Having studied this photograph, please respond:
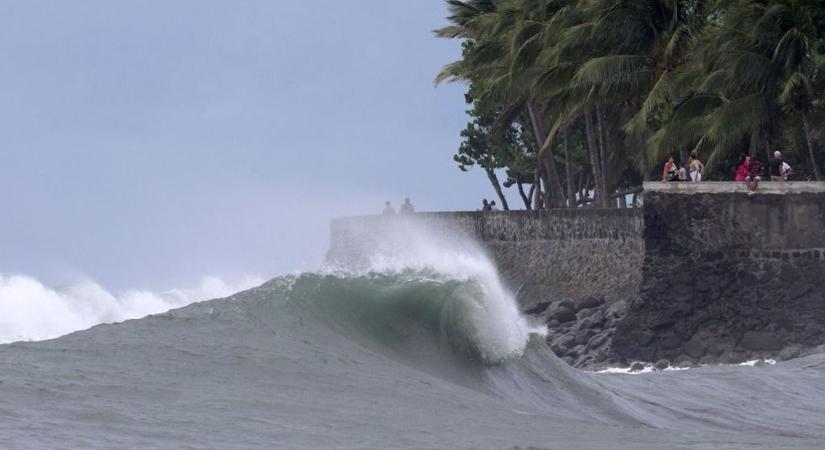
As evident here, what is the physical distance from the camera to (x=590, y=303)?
2923 cm

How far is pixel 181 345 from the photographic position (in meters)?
11.5

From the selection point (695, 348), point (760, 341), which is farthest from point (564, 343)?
point (760, 341)

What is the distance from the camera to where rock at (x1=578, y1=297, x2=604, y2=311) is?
1146 inches

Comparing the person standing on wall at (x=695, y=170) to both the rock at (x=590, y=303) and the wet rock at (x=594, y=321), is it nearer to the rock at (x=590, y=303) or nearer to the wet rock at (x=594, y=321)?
the wet rock at (x=594, y=321)

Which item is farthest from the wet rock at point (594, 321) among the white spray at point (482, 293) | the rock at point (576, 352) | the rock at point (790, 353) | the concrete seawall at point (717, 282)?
the white spray at point (482, 293)

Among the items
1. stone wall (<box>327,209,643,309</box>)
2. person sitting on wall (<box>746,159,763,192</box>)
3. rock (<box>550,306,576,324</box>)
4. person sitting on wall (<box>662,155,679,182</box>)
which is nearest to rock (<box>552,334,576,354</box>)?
rock (<box>550,306,576,324</box>)

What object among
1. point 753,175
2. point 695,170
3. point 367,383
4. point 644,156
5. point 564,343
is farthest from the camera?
point 644,156

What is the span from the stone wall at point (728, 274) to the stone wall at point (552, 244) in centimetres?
252

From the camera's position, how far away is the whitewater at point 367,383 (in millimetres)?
9242

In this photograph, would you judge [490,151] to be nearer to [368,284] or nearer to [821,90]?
[821,90]

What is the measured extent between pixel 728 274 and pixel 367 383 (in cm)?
1430

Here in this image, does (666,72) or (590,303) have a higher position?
(666,72)

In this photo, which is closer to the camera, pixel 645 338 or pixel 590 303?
pixel 645 338

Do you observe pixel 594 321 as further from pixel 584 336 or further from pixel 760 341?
pixel 760 341
